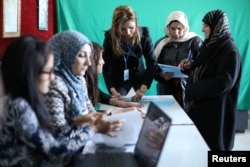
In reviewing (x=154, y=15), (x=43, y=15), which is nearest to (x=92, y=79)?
(x=43, y=15)

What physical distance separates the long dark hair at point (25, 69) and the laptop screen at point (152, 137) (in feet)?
1.18

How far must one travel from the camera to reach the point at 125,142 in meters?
1.46

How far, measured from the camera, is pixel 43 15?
3.22 metres

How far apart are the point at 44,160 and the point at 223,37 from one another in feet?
4.85

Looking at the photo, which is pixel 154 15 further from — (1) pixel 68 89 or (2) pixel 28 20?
(1) pixel 68 89

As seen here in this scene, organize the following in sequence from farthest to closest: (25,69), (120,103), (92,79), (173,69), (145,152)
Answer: (173,69) → (120,103) → (92,79) → (145,152) → (25,69)

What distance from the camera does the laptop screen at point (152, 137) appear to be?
1.09m

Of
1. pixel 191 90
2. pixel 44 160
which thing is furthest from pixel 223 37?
pixel 44 160

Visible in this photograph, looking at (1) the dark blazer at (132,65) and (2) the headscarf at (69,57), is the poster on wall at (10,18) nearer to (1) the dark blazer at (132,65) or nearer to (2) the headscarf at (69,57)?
(1) the dark blazer at (132,65)

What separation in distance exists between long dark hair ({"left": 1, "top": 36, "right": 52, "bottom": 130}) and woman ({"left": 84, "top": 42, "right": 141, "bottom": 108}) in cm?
90

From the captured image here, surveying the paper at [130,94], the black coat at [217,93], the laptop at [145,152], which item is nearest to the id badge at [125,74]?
the paper at [130,94]

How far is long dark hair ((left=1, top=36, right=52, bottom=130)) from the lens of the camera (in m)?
0.96

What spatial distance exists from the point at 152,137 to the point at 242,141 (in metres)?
2.78

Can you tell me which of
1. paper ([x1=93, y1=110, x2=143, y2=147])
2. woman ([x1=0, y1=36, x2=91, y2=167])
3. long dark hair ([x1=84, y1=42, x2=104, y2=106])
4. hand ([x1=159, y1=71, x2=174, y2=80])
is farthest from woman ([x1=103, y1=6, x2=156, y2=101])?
woman ([x1=0, y1=36, x2=91, y2=167])
